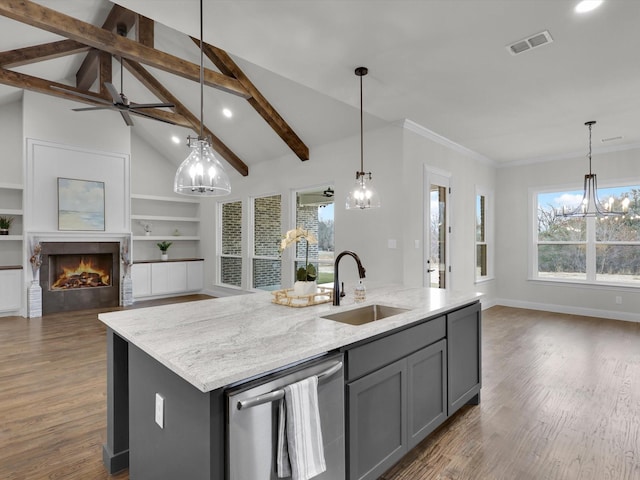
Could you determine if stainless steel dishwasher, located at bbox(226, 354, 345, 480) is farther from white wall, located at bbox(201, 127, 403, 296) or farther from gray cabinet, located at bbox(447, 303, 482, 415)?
white wall, located at bbox(201, 127, 403, 296)

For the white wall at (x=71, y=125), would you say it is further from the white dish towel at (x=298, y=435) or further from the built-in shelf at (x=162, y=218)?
the white dish towel at (x=298, y=435)

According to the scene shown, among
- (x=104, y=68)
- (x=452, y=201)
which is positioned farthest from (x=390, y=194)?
(x=104, y=68)

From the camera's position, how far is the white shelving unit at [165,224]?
7.73 m

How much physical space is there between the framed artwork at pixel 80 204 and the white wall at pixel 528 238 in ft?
25.0


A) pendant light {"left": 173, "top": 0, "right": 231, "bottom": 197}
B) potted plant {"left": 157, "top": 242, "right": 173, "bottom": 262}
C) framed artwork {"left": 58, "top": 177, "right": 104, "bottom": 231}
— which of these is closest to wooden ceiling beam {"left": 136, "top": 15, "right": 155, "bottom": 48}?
pendant light {"left": 173, "top": 0, "right": 231, "bottom": 197}

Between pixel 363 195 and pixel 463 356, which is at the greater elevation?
pixel 363 195

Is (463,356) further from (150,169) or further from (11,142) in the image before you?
(11,142)

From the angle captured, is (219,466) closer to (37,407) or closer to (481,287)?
(37,407)

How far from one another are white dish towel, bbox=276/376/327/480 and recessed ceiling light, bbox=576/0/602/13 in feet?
8.97

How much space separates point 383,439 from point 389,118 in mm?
3653

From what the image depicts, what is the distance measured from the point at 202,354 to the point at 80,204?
647cm

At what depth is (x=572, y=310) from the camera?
6.04m

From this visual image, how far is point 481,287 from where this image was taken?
632 centimetres

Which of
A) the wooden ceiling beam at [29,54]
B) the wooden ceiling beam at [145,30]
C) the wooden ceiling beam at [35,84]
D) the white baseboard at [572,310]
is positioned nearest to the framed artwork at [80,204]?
the wooden ceiling beam at [35,84]
